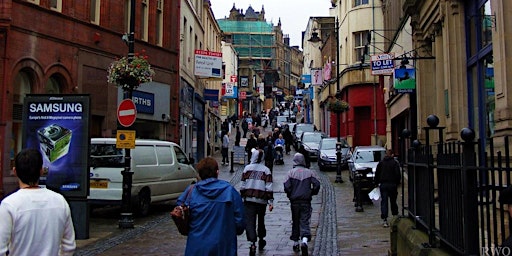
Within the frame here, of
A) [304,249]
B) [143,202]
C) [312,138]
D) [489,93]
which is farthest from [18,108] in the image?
[312,138]

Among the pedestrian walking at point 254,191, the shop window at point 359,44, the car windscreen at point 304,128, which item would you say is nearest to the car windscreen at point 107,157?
the pedestrian walking at point 254,191

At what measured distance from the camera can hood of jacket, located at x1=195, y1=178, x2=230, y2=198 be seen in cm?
538

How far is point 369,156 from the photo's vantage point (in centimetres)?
2217

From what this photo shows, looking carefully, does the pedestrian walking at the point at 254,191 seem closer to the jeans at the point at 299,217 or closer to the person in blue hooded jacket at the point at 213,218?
the jeans at the point at 299,217

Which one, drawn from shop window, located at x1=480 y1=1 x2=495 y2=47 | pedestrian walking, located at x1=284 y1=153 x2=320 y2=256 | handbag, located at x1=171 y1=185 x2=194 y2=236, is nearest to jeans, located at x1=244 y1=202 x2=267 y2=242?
pedestrian walking, located at x1=284 y1=153 x2=320 y2=256

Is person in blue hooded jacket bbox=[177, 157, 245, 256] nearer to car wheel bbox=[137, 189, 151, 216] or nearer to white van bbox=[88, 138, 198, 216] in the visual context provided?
white van bbox=[88, 138, 198, 216]

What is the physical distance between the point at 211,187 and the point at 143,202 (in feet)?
32.0

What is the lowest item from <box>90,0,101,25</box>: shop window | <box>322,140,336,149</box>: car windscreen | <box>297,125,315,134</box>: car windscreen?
<box>322,140,336,149</box>: car windscreen

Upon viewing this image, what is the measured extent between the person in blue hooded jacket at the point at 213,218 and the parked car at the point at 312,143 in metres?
27.8

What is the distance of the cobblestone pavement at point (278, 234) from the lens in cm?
1016

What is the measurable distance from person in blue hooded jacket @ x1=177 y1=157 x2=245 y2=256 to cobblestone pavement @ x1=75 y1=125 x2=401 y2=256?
4586mm

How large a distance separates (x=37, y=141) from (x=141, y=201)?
12.8 feet

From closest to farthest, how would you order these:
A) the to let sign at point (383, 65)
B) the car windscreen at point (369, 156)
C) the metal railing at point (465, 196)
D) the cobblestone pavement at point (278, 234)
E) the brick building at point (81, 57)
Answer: the metal railing at point (465, 196)
the cobblestone pavement at point (278, 234)
the brick building at point (81, 57)
the car windscreen at point (369, 156)
the to let sign at point (383, 65)

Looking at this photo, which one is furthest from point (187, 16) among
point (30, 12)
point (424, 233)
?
point (424, 233)
